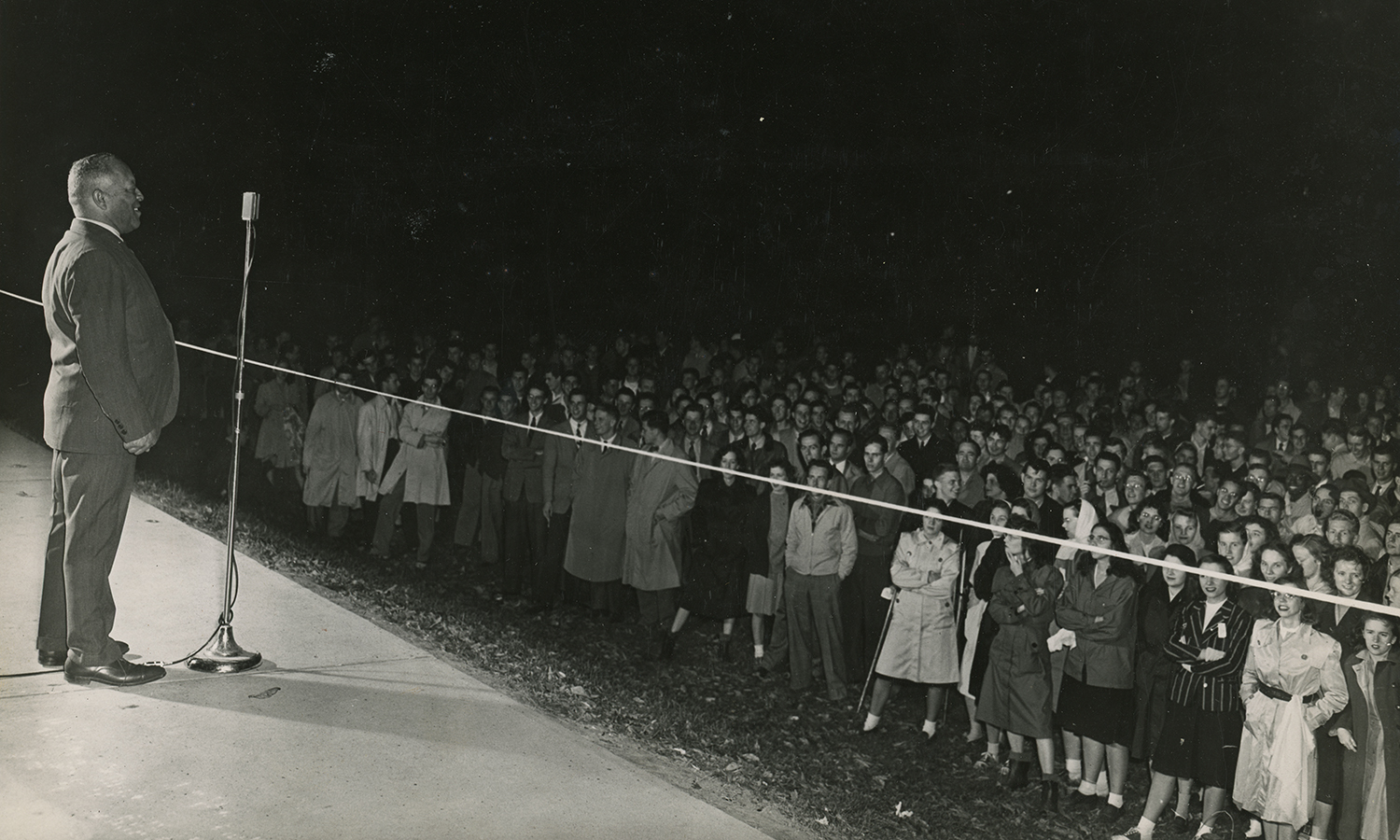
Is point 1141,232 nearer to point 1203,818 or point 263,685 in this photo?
point 1203,818

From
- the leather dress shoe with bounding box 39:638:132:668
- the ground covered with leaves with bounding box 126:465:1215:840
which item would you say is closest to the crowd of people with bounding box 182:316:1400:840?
the ground covered with leaves with bounding box 126:465:1215:840

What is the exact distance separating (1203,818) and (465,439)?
5.66 metres

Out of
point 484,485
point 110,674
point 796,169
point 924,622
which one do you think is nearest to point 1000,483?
point 924,622

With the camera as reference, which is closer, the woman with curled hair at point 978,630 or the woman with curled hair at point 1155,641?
the woman with curled hair at point 1155,641

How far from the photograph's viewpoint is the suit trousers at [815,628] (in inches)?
228

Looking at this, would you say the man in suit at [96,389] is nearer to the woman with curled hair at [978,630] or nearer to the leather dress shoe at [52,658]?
the leather dress shoe at [52,658]

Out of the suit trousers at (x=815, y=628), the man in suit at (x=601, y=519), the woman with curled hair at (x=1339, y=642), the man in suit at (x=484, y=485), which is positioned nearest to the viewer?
the woman with curled hair at (x=1339, y=642)

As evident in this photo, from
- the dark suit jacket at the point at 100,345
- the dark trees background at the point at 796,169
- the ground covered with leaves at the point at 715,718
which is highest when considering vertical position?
the dark trees background at the point at 796,169

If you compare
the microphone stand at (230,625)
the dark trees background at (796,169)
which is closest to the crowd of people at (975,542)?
the microphone stand at (230,625)

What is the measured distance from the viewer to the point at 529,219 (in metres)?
17.3

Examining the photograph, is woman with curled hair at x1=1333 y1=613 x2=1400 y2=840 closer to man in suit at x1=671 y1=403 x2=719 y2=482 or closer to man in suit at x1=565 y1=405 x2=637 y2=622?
man in suit at x1=671 y1=403 x2=719 y2=482

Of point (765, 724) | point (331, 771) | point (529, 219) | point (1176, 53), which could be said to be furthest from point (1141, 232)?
point (331, 771)

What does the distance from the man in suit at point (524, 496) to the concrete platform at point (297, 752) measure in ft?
8.17

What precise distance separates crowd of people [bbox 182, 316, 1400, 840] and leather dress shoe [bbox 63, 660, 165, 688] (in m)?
2.87
